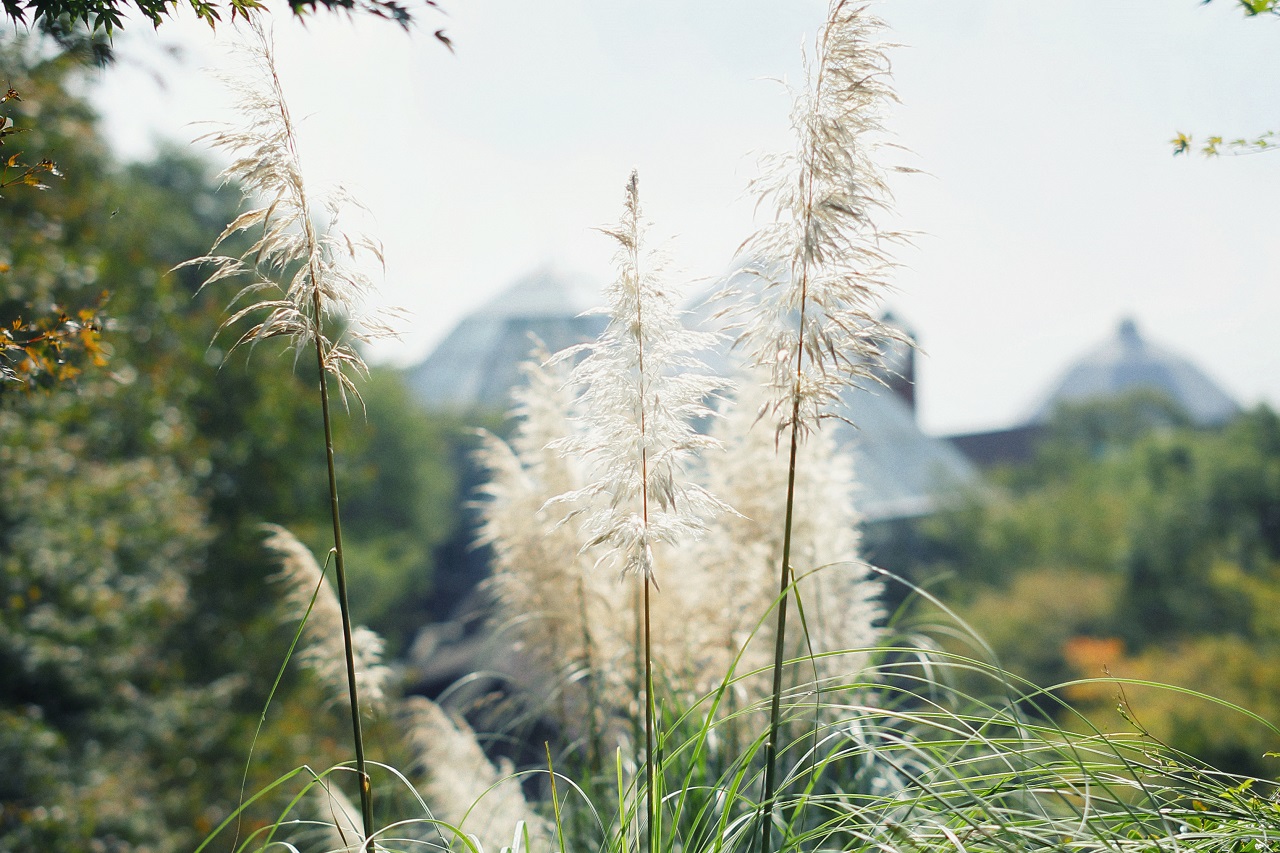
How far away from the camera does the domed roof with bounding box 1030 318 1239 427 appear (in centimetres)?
4038

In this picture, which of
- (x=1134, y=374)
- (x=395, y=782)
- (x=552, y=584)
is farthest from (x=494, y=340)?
(x=552, y=584)

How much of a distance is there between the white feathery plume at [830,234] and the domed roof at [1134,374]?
1632 inches

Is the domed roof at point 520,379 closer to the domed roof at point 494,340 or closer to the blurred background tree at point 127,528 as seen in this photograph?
the domed roof at point 494,340

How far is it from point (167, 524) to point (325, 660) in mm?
6914

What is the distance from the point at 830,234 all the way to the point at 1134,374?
1891 inches

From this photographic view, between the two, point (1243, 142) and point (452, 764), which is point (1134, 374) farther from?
point (1243, 142)

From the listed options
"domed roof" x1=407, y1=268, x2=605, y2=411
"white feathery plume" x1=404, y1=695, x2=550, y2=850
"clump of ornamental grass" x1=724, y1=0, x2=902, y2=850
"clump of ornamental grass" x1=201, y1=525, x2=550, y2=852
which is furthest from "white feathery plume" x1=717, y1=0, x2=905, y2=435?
"domed roof" x1=407, y1=268, x2=605, y2=411

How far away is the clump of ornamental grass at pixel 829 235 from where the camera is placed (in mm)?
1608

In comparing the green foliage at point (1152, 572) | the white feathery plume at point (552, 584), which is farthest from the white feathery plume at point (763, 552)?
the green foliage at point (1152, 572)

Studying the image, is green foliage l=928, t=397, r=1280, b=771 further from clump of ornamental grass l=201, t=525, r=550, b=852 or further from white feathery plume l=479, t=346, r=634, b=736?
white feathery plume l=479, t=346, r=634, b=736

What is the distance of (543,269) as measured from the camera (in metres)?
38.7

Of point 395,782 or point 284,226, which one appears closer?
point 284,226

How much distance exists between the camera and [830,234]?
5.33 feet

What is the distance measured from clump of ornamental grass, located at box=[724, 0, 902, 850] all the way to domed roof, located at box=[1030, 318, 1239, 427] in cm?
4146
